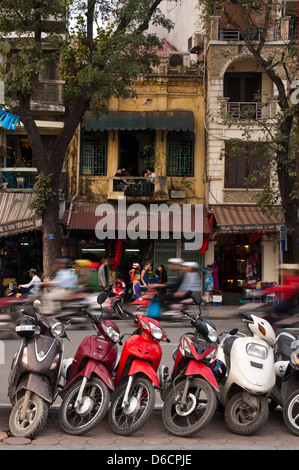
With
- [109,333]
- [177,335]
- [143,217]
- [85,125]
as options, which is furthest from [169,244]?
[109,333]

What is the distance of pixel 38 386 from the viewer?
17.5 feet

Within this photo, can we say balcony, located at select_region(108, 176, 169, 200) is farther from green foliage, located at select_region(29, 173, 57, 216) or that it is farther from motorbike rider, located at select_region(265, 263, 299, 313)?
motorbike rider, located at select_region(265, 263, 299, 313)

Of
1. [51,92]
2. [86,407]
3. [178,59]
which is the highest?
[178,59]

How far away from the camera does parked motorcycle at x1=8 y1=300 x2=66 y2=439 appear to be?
5297 mm

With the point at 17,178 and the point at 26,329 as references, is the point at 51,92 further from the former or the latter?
the point at 26,329

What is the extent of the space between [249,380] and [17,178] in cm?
1743

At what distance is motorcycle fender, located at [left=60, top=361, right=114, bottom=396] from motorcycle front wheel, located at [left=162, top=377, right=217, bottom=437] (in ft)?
1.96

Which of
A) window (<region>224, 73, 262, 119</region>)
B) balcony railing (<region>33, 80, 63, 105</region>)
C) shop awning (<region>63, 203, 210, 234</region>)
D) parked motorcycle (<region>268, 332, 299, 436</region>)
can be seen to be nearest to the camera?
parked motorcycle (<region>268, 332, 299, 436</region>)

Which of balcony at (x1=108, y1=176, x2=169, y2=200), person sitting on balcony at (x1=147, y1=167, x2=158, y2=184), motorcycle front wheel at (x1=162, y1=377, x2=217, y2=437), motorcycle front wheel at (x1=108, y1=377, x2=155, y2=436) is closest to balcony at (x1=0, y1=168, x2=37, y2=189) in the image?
balcony at (x1=108, y1=176, x2=169, y2=200)

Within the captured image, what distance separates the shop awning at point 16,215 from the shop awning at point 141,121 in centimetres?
364

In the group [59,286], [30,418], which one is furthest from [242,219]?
[30,418]

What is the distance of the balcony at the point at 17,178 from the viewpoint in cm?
2153

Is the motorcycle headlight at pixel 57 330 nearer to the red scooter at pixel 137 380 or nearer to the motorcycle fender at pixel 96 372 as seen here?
the motorcycle fender at pixel 96 372

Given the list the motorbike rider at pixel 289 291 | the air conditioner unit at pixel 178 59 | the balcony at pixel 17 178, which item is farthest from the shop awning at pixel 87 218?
the motorbike rider at pixel 289 291
